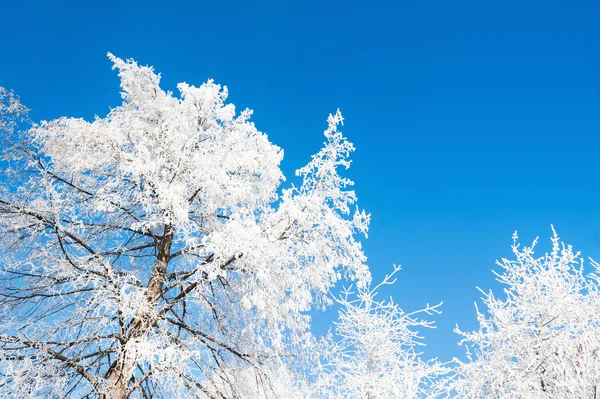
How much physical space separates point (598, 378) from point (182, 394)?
220 inches

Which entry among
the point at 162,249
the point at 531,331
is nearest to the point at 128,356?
the point at 162,249

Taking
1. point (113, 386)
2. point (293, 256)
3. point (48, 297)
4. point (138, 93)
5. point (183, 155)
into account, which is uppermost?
point (138, 93)

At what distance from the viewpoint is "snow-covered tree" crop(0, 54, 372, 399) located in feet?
19.4

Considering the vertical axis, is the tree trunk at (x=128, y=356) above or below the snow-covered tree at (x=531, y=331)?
below

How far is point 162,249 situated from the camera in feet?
25.0

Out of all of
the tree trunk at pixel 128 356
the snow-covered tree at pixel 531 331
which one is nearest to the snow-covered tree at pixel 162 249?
the tree trunk at pixel 128 356

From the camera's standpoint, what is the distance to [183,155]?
693 centimetres

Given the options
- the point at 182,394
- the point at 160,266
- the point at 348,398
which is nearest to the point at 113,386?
the point at 182,394

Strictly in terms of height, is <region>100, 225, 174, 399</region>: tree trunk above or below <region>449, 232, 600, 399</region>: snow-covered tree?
below

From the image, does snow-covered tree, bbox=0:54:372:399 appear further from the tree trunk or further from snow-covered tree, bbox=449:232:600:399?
snow-covered tree, bbox=449:232:600:399

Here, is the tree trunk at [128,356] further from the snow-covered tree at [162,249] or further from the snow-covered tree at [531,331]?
the snow-covered tree at [531,331]

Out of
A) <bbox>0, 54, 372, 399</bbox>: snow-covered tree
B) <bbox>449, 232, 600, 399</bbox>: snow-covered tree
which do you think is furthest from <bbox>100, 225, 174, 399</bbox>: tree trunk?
<bbox>449, 232, 600, 399</bbox>: snow-covered tree

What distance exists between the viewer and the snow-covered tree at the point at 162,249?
19.4 feet

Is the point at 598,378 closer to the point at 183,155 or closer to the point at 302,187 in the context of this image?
the point at 302,187
